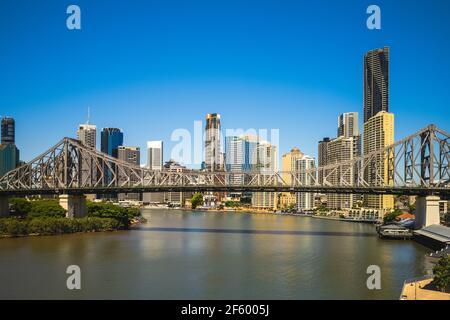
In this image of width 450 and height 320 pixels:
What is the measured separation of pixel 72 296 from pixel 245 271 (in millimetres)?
6762

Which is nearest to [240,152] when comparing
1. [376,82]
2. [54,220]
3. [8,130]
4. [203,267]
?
[376,82]

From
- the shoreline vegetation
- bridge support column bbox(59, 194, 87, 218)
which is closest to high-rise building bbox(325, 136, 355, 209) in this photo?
the shoreline vegetation

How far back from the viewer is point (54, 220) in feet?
108

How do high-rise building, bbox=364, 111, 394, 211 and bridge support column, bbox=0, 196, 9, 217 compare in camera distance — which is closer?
bridge support column, bbox=0, 196, 9, 217

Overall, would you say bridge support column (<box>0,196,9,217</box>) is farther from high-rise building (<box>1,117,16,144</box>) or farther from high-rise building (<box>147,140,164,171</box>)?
high-rise building (<box>147,140,164,171</box>)

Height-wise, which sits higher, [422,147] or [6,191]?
[422,147]

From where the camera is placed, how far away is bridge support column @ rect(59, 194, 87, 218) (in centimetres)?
3812

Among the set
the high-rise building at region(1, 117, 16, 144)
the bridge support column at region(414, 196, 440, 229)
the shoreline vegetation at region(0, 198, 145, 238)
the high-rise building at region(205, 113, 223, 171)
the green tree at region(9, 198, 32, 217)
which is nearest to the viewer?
the shoreline vegetation at region(0, 198, 145, 238)

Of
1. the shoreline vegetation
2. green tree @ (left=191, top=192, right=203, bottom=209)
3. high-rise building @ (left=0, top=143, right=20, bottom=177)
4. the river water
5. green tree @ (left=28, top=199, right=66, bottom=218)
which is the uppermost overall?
high-rise building @ (left=0, top=143, right=20, bottom=177)

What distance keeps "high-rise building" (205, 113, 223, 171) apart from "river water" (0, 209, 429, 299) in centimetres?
10611

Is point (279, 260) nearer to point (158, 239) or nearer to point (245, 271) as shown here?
point (245, 271)

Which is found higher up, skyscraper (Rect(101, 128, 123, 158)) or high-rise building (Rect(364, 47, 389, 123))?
high-rise building (Rect(364, 47, 389, 123))
